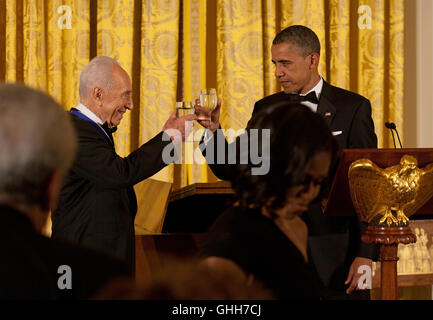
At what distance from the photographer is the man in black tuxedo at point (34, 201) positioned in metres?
0.96

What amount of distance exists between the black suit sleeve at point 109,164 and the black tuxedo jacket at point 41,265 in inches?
69.7

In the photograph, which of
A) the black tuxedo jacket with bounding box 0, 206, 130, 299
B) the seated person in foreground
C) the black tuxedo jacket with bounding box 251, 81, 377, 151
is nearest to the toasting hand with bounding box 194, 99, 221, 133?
the black tuxedo jacket with bounding box 251, 81, 377, 151

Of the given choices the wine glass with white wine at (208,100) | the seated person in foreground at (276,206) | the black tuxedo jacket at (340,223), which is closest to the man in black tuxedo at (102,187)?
the wine glass with white wine at (208,100)

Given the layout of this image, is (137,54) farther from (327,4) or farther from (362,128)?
(362,128)

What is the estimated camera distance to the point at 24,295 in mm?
969

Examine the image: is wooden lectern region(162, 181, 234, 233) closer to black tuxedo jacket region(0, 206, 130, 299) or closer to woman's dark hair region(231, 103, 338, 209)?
woman's dark hair region(231, 103, 338, 209)

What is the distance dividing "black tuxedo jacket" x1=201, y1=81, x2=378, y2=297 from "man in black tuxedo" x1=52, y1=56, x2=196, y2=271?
288 millimetres

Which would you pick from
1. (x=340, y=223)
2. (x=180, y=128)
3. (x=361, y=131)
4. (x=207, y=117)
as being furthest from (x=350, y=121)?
(x=180, y=128)

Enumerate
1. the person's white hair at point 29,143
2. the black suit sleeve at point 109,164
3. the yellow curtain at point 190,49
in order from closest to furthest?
1. the person's white hair at point 29,143
2. the black suit sleeve at point 109,164
3. the yellow curtain at point 190,49

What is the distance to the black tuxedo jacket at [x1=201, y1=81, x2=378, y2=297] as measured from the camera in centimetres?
298

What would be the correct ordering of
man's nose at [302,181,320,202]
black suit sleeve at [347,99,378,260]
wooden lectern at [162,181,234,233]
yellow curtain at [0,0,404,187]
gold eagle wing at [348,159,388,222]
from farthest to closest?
yellow curtain at [0,0,404,187] → wooden lectern at [162,181,234,233] → black suit sleeve at [347,99,378,260] → gold eagle wing at [348,159,388,222] → man's nose at [302,181,320,202]

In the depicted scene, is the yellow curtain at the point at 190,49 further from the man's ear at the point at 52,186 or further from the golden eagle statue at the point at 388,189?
the man's ear at the point at 52,186
